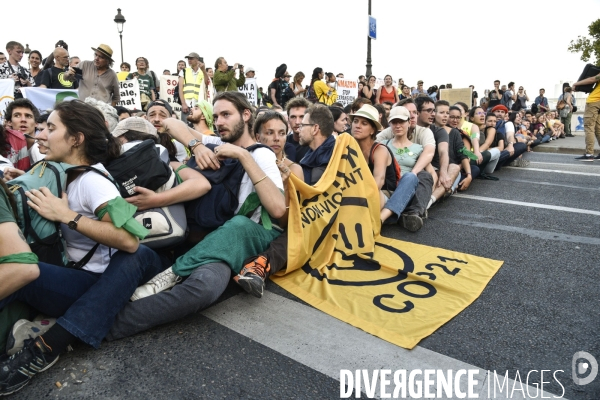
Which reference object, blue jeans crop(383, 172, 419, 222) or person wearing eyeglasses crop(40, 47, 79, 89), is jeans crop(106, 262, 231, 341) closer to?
blue jeans crop(383, 172, 419, 222)

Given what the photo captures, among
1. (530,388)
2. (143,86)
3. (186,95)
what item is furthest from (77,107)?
(143,86)

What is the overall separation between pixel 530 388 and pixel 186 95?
828 cm

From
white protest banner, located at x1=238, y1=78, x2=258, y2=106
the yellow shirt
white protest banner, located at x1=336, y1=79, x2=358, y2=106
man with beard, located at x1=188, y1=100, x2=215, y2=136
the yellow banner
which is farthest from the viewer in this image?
white protest banner, located at x1=336, y1=79, x2=358, y2=106

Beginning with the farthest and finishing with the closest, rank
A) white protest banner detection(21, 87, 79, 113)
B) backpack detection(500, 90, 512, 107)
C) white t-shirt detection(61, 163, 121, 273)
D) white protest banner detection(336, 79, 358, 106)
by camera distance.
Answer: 1. backpack detection(500, 90, 512, 107)
2. white protest banner detection(336, 79, 358, 106)
3. white protest banner detection(21, 87, 79, 113)
4. white t-shirt detection(61, 163, 121, 273)

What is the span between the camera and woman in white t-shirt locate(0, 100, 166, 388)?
6.99 feet

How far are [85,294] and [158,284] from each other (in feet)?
1.47

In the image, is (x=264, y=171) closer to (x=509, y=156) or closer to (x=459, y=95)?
(x=509, y=156)

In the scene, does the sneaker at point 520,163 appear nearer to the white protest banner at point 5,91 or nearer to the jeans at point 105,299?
the jeans at point 105,299

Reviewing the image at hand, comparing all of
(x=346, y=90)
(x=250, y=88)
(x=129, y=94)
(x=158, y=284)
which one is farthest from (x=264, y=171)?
(x=346, y=90)

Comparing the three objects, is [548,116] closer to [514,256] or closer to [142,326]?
[514,256]

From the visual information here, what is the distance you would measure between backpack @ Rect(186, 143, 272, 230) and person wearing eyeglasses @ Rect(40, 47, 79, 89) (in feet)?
18.6

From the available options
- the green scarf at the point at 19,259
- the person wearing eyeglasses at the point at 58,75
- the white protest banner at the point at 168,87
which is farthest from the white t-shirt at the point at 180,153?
the white protest banner at the point at 168,87

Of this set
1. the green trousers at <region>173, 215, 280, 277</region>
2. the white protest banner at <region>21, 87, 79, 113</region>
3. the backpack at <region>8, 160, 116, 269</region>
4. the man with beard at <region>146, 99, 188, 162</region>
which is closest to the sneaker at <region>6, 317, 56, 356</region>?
the backpack at <region>8, 160, 116, 269</region>

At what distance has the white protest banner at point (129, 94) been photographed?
8695 mm
